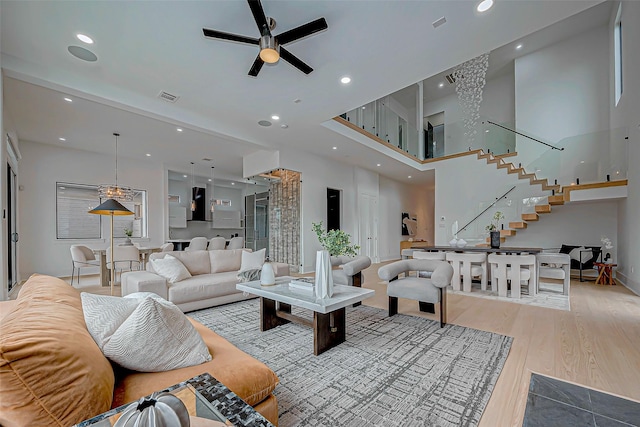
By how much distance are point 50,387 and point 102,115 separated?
18.1ft

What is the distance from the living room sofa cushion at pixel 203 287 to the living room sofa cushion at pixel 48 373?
263 centimetres

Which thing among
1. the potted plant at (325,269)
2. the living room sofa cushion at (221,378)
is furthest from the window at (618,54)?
the living room sofa cushion at (221,378)

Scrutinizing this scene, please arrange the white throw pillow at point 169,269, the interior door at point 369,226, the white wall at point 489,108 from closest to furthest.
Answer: the white throw pillow at point 169,269 < the white wall at point 489,108 < the interior door at point 369,226

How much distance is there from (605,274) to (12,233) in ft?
39.3

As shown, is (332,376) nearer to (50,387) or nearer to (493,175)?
(50,387)

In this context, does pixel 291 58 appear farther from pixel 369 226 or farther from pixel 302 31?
pixel 369 226

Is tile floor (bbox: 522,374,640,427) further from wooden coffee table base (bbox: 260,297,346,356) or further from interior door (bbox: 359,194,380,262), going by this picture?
interior door (bbox: 359,194,380,262)

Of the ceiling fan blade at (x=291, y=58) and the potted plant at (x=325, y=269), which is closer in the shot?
the potted plant at (x=325, y=269)

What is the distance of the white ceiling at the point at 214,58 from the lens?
266 cm

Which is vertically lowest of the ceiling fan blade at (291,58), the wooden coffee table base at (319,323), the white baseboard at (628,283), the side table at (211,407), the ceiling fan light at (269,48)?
the white baseboard at (628,283)

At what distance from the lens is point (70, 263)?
6.61 m

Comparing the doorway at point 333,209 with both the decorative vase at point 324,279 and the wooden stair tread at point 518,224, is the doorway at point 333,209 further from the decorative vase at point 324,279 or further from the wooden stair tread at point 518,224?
the decorative vase at point 324,279

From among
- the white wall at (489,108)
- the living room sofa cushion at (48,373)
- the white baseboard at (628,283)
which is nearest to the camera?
the living room sofa cushion at (48,373)

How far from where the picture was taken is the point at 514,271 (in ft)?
14.6
